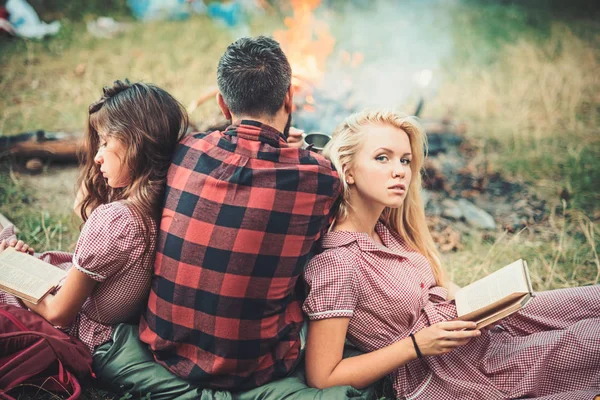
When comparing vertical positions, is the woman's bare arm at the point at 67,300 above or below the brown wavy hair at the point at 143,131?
below

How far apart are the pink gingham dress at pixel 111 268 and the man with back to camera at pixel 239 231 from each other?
3.5 inches

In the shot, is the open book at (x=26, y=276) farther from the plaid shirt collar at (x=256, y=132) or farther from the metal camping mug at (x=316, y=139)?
the metal camping mug at (x=316, y=139)

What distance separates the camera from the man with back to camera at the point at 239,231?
2195 millimetres

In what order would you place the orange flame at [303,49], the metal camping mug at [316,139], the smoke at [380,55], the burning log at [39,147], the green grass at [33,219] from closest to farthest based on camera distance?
the metal camping mug at [316,139], the green grass at [33,219], the burning log at [39,147], the smoke at [380,55], the orange flame at [303,49]

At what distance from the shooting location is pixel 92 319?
252 cm

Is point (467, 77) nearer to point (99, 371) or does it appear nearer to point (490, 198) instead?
point (490, 198)

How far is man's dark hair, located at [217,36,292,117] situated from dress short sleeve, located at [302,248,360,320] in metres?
0.68

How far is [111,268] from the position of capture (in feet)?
7.55

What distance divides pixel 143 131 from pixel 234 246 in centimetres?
68

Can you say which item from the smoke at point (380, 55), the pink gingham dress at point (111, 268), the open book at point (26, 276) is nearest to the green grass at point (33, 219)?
the open book at point (26, 276)

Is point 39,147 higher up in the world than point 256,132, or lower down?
lower down

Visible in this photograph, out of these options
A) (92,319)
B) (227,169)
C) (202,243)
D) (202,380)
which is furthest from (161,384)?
(227,169)

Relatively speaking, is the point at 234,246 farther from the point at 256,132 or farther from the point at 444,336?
the point at 444,336

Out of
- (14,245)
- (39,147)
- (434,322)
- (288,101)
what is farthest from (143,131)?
(39,147)
